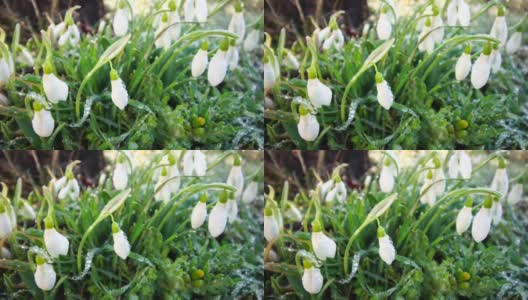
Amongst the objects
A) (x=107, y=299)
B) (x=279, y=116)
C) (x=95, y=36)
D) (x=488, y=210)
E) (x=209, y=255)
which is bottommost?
(x=107, y=299)

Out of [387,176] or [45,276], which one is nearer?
[45,276]

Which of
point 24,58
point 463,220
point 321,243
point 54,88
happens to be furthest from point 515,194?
point 24,58

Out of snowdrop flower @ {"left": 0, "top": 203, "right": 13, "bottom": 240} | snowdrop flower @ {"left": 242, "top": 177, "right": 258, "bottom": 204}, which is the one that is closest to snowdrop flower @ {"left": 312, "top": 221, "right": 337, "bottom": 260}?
snowdrop flower @ {"left": 242, "top": 177, "right": 258, "bottom": 204}

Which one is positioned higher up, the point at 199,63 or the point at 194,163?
the point at 199,63

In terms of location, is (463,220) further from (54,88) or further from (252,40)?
(54,88)

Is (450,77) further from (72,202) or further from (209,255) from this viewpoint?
(72,202)

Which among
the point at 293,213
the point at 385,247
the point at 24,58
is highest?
the point at 24,58

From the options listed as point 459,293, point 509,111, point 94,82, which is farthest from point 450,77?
point 94,82
